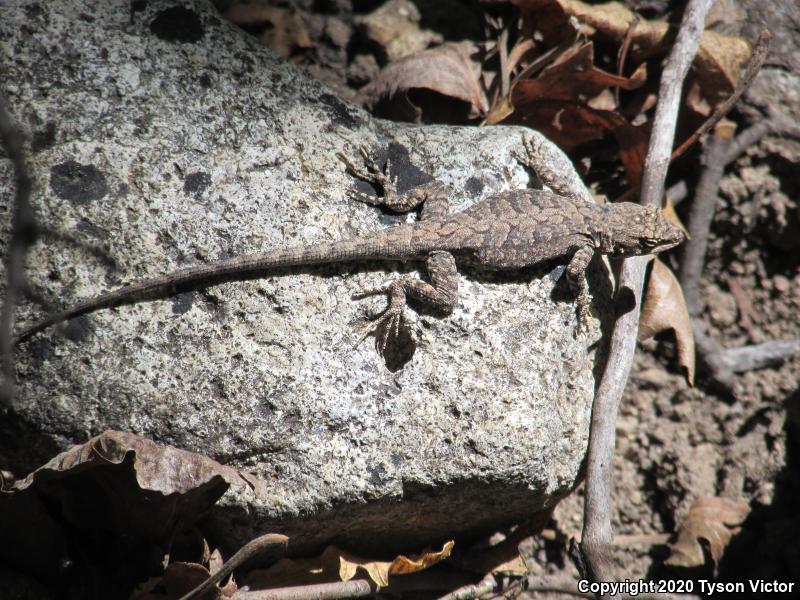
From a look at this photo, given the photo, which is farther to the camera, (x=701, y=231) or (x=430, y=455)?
(x=701, y=231)

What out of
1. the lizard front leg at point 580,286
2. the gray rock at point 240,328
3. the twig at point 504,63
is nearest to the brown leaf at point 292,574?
the gray rock at point 240,328

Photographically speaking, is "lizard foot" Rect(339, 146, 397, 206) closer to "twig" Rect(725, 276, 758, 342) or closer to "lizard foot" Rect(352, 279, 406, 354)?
"lizard foot" Rect(352, 279, 406, 354)

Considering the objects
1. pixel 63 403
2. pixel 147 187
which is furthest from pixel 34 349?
pixel 147 187

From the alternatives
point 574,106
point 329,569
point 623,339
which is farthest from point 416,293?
point 574,106

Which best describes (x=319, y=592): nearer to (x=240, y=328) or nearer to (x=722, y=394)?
(x=240, y=328)

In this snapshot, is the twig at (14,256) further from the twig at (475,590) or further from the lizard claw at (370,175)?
the twig at (475,590)

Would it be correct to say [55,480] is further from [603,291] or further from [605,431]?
[603,291]
